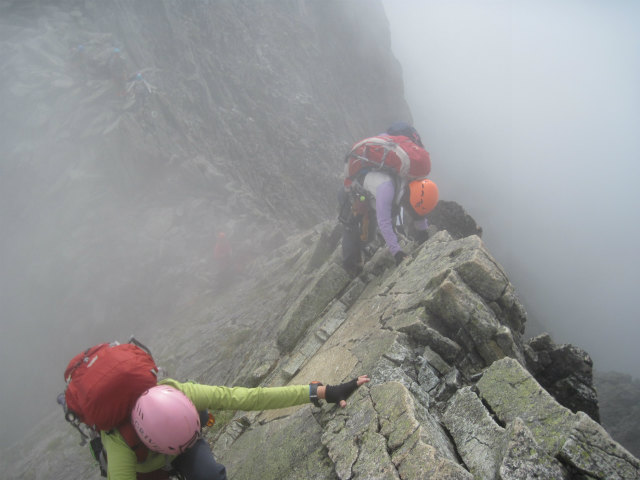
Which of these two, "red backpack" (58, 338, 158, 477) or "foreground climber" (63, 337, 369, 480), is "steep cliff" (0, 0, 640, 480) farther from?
"red backpack" (58, 338, 158, 477)

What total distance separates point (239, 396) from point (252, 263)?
78.6ft

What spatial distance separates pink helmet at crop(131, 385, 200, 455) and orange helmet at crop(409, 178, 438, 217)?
8659mm

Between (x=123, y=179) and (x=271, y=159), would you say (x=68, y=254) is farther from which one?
(x=271, y=159)

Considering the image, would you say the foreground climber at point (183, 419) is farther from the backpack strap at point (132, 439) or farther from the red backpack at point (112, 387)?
the red backpack at point (112, 387)

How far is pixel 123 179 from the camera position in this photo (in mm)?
32781

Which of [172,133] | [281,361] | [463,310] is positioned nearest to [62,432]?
[281,361]

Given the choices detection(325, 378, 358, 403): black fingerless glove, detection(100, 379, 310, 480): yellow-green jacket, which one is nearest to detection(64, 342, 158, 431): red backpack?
detection(100, 379, 310, 480): yellow-green jacket

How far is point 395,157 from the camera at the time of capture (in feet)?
37.0

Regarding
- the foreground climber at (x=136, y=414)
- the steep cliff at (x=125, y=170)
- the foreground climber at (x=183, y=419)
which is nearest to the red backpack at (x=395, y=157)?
the foreground climber at (x=183, y=419)

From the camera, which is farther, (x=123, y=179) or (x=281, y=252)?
(x=123, y=179)

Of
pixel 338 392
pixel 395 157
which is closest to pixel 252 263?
pixel 395 157

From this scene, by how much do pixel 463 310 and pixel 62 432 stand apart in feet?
68.4

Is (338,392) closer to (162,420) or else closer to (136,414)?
(162,420)

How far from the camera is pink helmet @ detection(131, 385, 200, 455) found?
4730 millimetres
